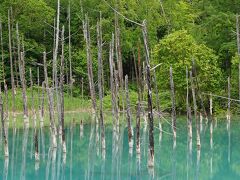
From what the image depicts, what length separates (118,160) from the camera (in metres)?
21.6

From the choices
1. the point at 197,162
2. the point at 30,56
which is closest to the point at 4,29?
the point at 30,56

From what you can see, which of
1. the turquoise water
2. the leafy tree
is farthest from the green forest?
the turquoise water

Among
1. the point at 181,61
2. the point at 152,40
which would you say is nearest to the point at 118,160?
the point at 181,61

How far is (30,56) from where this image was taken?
1975 inches

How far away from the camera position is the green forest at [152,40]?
3712 centimetres

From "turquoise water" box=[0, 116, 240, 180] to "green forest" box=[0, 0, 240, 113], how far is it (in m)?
8.13

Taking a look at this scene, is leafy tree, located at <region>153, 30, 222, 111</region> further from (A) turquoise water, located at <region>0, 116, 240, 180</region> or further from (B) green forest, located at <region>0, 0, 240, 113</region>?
(A) turquoise water, located at <region>0, 116, 240, 180</region>

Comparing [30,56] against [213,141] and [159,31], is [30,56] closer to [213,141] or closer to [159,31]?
[159,31]

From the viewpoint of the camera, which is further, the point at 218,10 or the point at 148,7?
the point at 148,7

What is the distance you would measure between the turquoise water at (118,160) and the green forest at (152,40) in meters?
8.13

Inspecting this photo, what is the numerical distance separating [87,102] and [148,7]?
50.7 feet

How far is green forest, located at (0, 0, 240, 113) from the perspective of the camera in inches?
1462

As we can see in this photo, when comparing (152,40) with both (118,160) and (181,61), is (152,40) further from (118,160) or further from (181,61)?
(118,160)

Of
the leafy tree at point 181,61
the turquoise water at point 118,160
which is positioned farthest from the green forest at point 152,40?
the turquoise water at point 118,160
